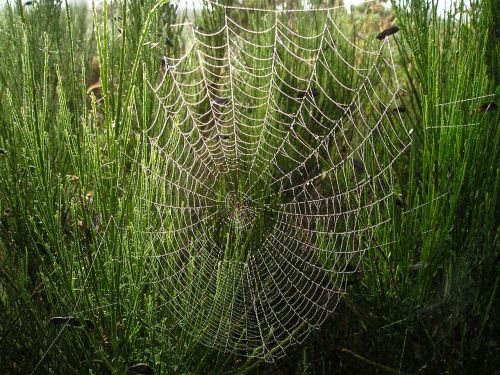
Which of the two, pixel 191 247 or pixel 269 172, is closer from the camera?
pixel 191 247

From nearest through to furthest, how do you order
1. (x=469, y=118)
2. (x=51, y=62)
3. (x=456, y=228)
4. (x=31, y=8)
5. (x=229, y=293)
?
(x=469, y=118)
(x=456, y=228)
(x=229, y=293)
(x=51, y=62)
(x=31, y=8)

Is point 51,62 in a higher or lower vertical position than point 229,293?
higher

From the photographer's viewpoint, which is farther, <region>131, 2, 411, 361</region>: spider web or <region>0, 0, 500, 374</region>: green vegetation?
<region>131, 2, 411, 361</region>: spider web

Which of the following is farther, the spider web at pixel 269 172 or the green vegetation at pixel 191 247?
the spider web at pixel 269 172

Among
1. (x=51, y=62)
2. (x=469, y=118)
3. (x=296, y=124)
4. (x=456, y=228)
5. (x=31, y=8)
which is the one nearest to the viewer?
(x=469, y=118)

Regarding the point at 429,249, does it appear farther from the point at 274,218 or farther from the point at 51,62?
the point at 51,62

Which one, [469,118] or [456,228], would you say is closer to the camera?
[469,118]

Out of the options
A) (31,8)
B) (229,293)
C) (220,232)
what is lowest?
(229,293)

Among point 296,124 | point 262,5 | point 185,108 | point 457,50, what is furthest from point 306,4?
point 457,50
